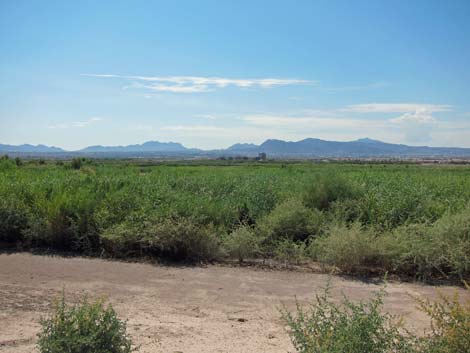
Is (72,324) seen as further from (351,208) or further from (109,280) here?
(351,208)

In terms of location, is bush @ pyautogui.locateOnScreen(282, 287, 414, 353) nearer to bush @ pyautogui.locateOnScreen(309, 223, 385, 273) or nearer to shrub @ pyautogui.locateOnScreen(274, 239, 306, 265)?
bush @ pyautogui.locateOnScreen(309, 223, 385, 273)

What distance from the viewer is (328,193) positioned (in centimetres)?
1291

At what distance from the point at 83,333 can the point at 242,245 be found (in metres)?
6.01

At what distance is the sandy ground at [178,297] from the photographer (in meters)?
5.52

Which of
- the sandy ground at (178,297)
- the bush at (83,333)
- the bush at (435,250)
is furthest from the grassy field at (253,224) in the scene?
the bush at (83,333)

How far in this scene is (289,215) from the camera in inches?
432

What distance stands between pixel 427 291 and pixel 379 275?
43.6 inches

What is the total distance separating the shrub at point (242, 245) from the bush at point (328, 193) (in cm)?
338

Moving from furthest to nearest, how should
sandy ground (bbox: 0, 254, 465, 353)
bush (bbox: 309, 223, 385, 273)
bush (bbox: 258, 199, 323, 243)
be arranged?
bush (bbox: 258, 199, 323, 243) → bush (bbox: 309, 223, 385, 273) → sandy ground (bbox: 0, 254, 465, 353)

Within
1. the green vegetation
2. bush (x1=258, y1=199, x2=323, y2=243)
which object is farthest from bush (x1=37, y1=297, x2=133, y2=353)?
bush (x1=258, y1=199, x2=323, y2=243)

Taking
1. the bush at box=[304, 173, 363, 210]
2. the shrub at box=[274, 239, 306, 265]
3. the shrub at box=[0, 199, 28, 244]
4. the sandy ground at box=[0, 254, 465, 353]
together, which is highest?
the bush at box=[304, 173, 363, 210]

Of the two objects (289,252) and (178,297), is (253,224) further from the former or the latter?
(178,297)

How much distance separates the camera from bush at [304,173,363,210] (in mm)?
12828

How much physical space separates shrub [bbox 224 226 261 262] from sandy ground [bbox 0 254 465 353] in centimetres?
61
